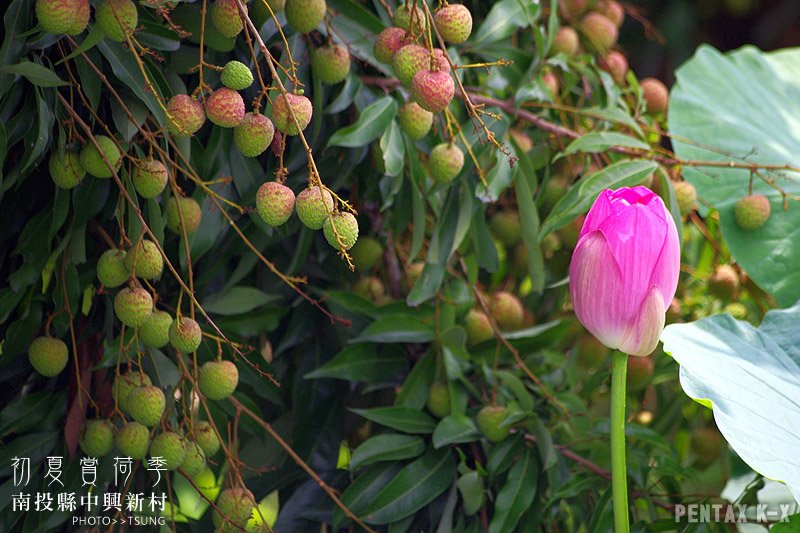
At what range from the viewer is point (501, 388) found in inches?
35.7

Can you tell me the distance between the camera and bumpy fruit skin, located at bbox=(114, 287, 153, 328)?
659 mm

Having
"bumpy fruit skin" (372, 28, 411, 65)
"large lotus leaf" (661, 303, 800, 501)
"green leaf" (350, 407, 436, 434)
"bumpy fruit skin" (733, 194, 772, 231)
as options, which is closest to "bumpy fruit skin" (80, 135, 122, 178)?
"bumpy fruit skin" (372, 28, 411, 65)

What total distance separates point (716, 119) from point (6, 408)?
87 centimetres

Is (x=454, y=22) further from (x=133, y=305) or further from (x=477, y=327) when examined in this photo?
(x=477, y=327)

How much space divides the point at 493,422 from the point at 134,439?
0.33 metres

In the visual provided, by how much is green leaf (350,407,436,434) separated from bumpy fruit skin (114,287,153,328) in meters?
0.24

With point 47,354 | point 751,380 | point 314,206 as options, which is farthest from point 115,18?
point 751,380

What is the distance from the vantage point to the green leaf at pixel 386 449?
82 cm

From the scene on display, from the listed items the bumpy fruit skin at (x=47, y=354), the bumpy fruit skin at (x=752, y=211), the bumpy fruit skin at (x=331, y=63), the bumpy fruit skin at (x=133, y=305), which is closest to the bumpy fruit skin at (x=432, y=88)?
the bumpy fruit skin at (x=331, y=63)

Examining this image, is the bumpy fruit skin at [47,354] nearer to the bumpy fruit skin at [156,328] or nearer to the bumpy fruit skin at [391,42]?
the bumpy fruit skin at [156,328]

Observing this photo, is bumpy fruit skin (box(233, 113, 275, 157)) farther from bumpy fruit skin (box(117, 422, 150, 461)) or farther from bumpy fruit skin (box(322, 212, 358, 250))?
bumpy fruit skin (box(117, 422, 150, 461))

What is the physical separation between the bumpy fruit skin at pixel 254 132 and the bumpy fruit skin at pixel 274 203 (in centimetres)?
3

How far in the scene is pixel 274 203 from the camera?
599 millimetres

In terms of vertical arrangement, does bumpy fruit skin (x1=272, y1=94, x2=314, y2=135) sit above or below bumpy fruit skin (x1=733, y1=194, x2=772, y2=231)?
above
